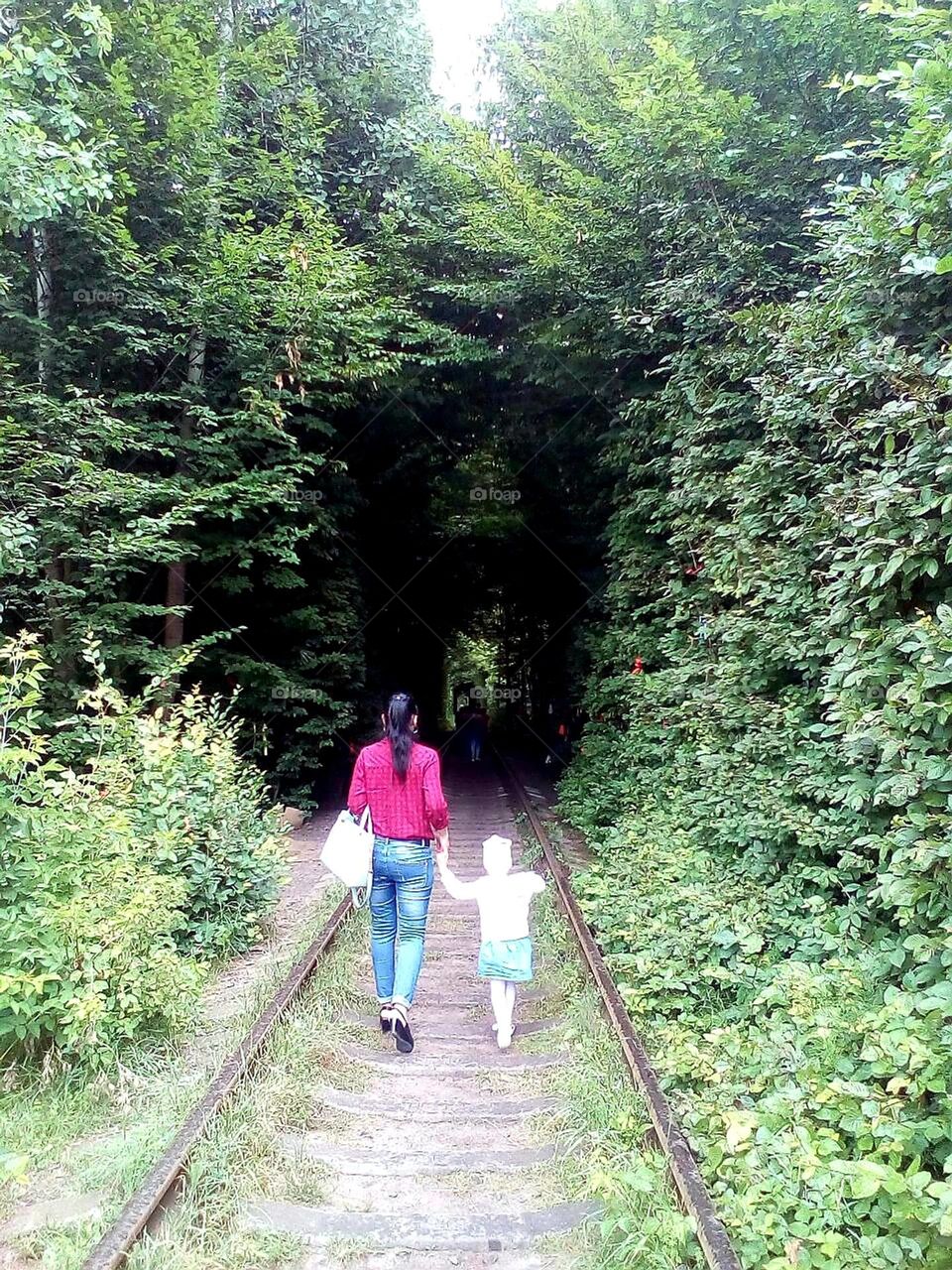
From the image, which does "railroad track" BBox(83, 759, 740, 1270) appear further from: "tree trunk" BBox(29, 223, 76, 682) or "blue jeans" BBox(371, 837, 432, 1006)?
"tree trunk" BBox(29, 223, 76, 682)

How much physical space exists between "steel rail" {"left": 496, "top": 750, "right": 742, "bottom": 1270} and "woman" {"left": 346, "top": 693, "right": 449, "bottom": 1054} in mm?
1226

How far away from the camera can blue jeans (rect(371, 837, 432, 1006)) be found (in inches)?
194

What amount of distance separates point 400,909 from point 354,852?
17.5 inches

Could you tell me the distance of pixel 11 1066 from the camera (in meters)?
4.17

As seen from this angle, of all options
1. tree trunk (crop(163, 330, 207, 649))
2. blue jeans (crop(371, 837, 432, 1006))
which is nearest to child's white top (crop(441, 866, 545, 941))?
blue jeans (crop(371, 837, 432, 1006))

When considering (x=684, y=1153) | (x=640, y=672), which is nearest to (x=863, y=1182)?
(x=684, y=1153)

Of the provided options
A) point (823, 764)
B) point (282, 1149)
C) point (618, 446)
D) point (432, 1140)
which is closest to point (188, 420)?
point (618, 446)

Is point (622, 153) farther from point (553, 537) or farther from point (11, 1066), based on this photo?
point (553, 537)

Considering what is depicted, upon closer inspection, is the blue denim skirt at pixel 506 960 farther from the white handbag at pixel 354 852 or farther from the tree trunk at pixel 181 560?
the tree trunk at pixel 181 560

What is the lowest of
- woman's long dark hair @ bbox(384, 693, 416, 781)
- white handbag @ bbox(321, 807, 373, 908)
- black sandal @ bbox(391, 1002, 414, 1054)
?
black sandal @ bbox(391, 1002, 414, 1054)

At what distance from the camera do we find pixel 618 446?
1009 centimetres

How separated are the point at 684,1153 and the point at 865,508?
3.16 meters

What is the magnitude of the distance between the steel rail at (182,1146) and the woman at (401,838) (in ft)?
2.22

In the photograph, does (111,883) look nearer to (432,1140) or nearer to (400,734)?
(400,734)
